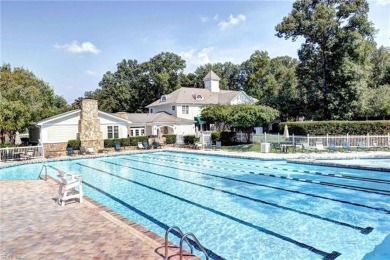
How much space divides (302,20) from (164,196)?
94.6ft

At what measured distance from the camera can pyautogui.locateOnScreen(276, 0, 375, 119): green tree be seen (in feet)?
106

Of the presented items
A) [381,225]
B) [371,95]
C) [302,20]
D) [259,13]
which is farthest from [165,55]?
[381,225]

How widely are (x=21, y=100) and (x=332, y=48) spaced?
109ft

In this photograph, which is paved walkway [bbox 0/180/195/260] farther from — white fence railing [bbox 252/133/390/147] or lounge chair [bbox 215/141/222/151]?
lounge chair [bbox 215/141/222/151]

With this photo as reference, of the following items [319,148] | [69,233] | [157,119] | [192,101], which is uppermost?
[192,101]

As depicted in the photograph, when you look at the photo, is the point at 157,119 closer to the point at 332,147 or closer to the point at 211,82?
the point at 211,82

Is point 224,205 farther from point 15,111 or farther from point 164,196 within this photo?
point 15,111

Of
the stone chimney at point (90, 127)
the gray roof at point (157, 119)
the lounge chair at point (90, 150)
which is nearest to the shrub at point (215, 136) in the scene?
the gray roof at point (157, 119)

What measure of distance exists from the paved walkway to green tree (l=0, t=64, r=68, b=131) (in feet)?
54.1

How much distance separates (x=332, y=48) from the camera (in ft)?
111

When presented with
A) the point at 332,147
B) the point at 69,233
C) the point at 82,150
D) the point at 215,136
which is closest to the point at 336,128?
the point at 332,147

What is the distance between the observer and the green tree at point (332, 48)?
106ft

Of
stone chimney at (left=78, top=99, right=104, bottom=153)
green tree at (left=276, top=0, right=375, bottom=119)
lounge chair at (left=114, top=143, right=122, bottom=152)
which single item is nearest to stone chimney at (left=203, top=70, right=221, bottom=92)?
green tree at (left=276, top=0, right=375, bottom=119)

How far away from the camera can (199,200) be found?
11.8 m
